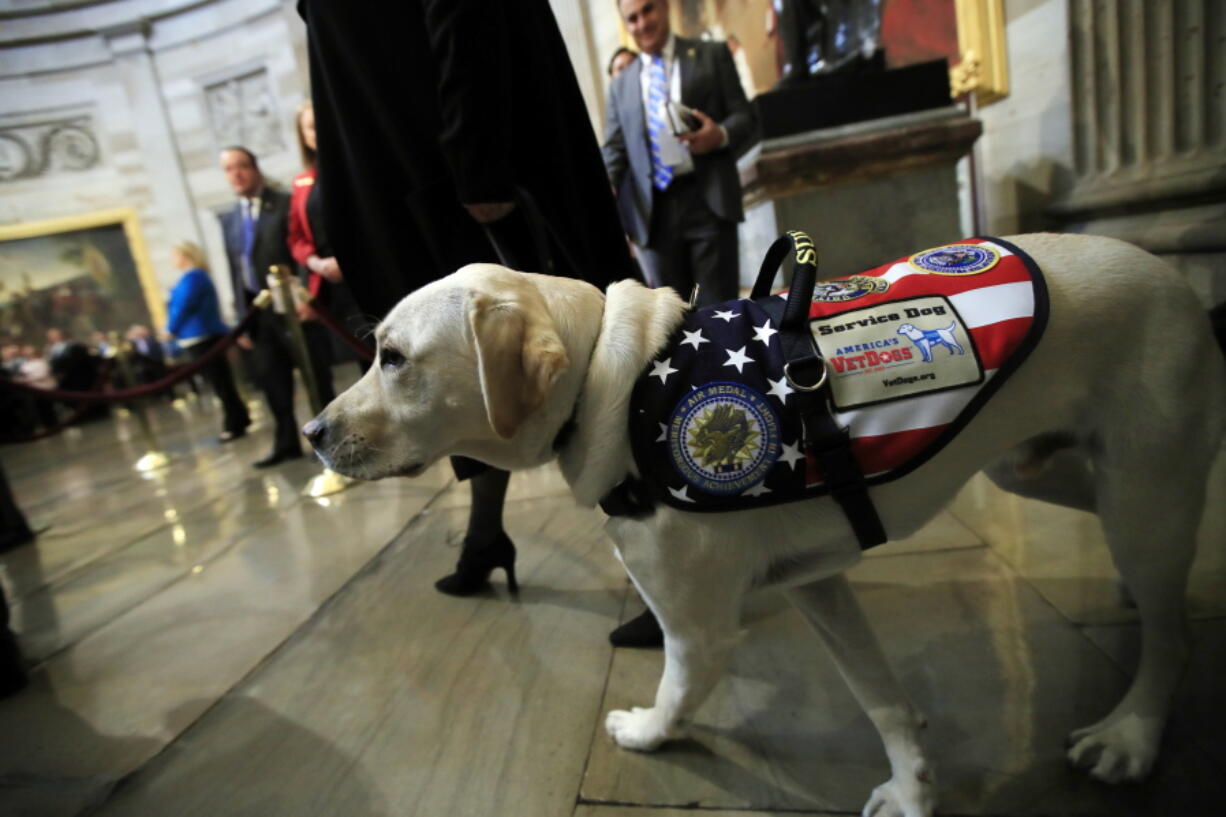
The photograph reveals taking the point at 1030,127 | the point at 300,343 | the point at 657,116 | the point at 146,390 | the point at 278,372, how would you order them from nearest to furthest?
the point at 657,116 → the point at 146,390 → the point at 300,343 → the point at 1030,127 → the point at 278,372

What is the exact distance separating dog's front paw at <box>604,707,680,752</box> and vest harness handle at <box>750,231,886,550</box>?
671mm

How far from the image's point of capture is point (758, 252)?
16.3ft

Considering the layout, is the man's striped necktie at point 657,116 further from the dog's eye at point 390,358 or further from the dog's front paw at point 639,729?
Result: the dog's front paw at point 639,729

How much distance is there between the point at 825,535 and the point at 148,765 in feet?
6.24

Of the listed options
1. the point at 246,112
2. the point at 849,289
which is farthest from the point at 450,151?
the point at 246,112

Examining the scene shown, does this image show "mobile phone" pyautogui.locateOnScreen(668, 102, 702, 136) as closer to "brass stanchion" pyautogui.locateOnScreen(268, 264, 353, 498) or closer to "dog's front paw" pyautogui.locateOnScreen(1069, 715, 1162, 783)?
"brass stanchion" pyautogui.locateOnScreen(268, 264, 353, 498)

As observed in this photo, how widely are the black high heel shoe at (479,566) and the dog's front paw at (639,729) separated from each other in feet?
2.99

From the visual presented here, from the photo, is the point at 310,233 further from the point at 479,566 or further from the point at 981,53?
the point at 981,53

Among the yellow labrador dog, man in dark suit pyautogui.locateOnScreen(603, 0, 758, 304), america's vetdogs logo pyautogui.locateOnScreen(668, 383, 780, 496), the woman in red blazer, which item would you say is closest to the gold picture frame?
man in dark suit pyautogui.locateOnScreen(603, 0, 758, 304)

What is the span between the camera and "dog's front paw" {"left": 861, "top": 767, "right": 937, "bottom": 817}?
3.97 ft

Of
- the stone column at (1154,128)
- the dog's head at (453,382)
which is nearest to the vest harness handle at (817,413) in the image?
the dog's head at (453,382)

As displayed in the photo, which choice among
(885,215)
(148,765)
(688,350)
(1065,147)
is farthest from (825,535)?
(1065,147)

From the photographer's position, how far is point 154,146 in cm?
1502

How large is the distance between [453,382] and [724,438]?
21.0 inches
